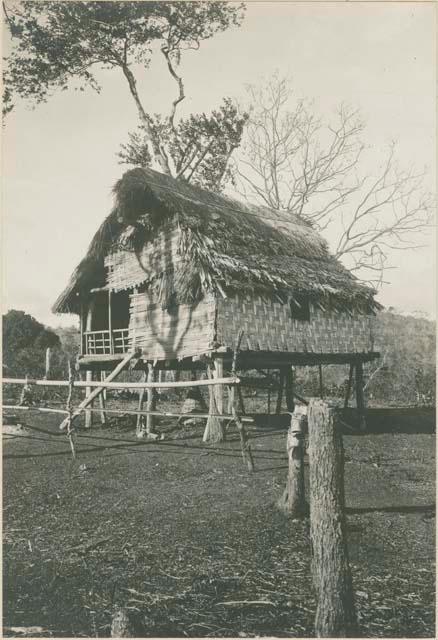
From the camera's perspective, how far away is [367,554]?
18.0 feet

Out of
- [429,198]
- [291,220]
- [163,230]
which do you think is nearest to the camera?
[163,230]

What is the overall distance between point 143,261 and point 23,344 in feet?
39.2

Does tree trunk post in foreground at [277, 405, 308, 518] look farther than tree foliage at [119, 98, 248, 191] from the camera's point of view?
No

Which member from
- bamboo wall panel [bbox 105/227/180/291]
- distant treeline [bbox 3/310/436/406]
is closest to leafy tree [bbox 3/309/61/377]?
distant treeline [bbox 3/310/436/406]

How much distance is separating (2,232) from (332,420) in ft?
13.8

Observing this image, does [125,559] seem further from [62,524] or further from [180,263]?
[180,263]

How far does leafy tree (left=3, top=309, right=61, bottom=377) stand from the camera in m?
23.2

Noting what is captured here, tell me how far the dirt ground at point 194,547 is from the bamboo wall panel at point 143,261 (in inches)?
215

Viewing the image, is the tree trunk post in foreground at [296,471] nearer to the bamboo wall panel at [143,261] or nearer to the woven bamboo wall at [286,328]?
the woven bamboo wall at [286,328]

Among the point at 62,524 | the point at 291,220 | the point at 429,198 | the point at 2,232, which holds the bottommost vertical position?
the point at 62,524

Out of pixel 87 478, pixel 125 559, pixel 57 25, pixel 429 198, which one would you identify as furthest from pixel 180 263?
pixel 429 198

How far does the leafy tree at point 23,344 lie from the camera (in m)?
23.2

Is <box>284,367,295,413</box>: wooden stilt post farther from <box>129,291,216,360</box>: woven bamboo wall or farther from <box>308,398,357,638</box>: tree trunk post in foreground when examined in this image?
<box>308,398,357,638</box>: tree trunk post in foreground

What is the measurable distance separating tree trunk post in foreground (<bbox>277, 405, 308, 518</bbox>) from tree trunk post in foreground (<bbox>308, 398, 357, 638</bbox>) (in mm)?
2326
